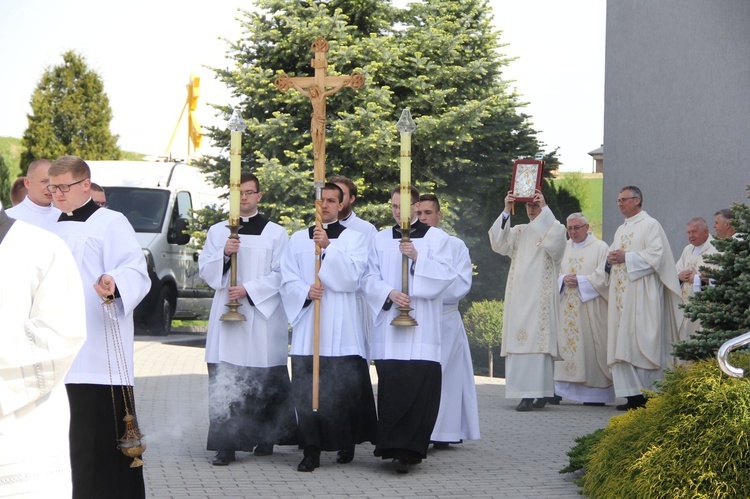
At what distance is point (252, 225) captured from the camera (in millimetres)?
8523

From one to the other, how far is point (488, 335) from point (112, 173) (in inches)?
282

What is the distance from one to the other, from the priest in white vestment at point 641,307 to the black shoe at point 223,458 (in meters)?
4.42

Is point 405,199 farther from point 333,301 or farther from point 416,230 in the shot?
point 333,301

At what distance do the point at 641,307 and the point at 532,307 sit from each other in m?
1.05

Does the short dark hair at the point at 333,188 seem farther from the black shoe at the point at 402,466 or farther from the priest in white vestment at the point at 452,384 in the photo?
the black shoe at the point at 402,466

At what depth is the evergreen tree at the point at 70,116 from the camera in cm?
3234

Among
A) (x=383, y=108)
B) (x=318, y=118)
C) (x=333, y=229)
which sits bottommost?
(x=333, y=229)

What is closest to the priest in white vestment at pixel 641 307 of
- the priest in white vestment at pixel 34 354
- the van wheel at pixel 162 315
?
the priest in white vestment at pixel 34 354

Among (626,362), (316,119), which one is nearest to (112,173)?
(626,362)

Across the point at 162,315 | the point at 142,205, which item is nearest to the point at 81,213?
the point at 142,205

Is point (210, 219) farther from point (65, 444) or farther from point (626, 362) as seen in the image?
point (65, 444)

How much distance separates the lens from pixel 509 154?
21469 millimetres

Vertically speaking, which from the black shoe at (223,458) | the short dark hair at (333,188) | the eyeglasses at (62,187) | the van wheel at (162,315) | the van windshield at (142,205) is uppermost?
the van windshield at (142,205)

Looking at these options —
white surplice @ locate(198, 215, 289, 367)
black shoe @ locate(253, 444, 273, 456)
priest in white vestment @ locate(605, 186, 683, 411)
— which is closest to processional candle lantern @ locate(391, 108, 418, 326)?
white surplice @ locate(198, 215, 289, 367)
